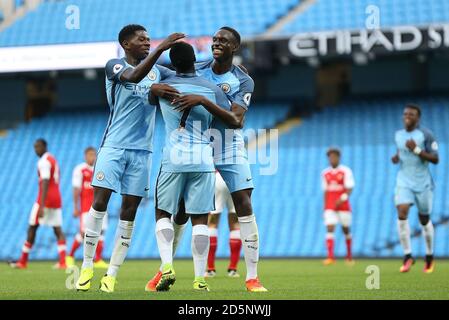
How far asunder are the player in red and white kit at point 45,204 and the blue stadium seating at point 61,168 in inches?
182

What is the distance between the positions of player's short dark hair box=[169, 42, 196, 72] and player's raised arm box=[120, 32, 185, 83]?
162 millimetres

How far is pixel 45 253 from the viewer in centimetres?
2167

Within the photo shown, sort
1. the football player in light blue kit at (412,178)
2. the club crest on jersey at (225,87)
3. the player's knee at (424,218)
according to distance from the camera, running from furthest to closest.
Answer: the player's knee at (424,218), the football player in light blue kit at (412,178), the club crest on jersey at (225,87)

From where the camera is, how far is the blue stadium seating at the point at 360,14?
75.1 ft

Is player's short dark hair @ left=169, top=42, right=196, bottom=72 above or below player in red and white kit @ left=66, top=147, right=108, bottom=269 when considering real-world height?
above

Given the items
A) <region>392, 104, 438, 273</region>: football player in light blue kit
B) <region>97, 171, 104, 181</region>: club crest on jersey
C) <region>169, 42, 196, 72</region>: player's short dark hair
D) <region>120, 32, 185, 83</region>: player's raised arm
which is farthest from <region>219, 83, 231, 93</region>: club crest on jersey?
<region>392, 104, 438, 273</region>: football player in light blue kit

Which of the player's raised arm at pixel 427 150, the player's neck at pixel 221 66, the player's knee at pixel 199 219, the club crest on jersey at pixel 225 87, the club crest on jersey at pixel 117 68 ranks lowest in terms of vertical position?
the player's knee at pixel 199 219

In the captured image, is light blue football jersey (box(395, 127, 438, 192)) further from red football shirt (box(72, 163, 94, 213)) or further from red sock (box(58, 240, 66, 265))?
red sock (box(58, 240, 66, 265))

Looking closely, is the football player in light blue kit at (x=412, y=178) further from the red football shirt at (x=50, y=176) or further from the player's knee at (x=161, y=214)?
the player's knee at (x=161, y=214)

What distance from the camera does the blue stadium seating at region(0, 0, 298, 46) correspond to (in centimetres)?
2483

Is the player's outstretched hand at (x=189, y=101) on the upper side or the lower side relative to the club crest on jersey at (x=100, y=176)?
upper

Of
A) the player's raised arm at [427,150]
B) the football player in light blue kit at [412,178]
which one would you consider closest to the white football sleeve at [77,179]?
the football player in light blue kit at [412,178]

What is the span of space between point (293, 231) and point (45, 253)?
18.5ft
